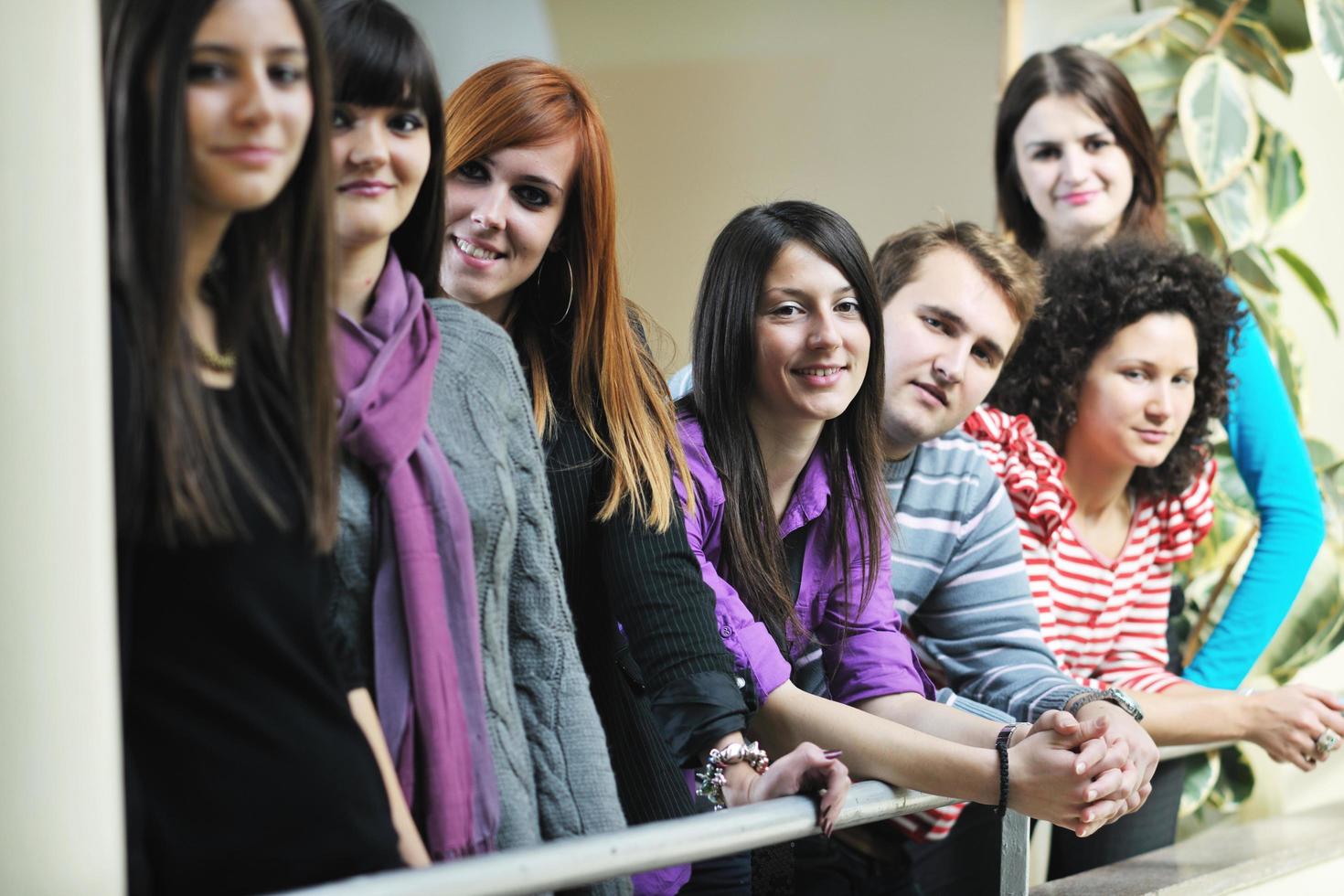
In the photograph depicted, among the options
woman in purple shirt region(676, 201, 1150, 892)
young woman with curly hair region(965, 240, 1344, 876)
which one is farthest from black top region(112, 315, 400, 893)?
young woman with curly hair region(965, 240, 1344, 876)

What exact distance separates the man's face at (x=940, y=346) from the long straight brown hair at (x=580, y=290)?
0.38 meters

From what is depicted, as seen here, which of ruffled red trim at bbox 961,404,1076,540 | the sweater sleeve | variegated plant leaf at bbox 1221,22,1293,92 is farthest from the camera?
variegated plant leaf at bbox 1221,22,1293,92

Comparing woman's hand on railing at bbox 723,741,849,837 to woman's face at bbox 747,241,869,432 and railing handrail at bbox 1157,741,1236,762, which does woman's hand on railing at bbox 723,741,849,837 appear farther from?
railing handrail at bbox 1157,741,1236,762

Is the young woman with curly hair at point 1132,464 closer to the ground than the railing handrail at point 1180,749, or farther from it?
farther from it

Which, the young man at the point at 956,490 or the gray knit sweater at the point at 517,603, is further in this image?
the young man at the point at 956,490

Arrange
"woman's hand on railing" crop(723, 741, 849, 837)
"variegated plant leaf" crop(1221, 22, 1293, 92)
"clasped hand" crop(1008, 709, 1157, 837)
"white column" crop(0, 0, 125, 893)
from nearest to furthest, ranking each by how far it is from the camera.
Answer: "white column" crop(0, 0, 125, 893), "woman's hand on railing" crop(723, 741, 849, 837), "clasped hand" crop(1008, 709, 1157, 837), "variegated plant leaf" crop(1221, 22, 1293, 92)

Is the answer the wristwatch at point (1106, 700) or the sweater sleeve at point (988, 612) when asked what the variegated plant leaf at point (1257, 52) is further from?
the wristwatch at point (1106, 700)

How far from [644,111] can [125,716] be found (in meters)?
0.96

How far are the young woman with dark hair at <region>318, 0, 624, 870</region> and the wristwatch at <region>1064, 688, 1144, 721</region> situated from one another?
1.72 feet

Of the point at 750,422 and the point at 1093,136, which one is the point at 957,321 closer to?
the point at 750,422

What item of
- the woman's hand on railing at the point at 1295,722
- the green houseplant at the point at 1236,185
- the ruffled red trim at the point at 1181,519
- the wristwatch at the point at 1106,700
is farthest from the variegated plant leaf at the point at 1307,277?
the wristwatch at the point at 1106,700

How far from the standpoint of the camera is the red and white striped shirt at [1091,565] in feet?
5.49

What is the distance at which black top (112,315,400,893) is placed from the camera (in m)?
0.82

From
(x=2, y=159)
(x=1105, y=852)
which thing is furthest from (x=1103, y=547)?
(x=2, y=159)
